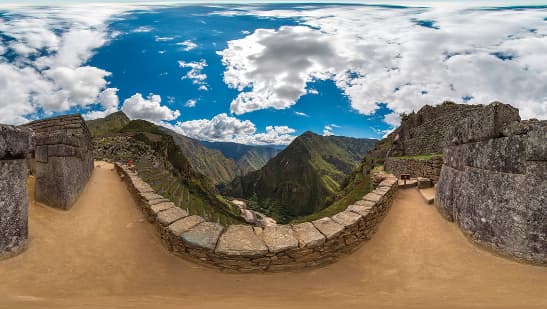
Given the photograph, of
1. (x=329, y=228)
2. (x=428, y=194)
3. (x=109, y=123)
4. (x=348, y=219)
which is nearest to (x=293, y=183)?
(x=109, y=123)

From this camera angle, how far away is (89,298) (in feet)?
10.4

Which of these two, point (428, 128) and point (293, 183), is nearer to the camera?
point (428, 128)

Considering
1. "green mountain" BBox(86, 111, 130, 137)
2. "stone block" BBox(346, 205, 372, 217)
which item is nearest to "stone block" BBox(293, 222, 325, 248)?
"stone block" BBox(346, 205, 372, 217)

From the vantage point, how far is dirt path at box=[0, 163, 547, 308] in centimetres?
304

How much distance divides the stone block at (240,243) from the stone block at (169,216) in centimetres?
149

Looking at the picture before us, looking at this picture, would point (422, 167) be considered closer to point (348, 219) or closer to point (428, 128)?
point (428, 128)

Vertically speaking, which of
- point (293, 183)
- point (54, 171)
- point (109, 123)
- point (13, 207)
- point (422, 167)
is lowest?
point (293, 183)

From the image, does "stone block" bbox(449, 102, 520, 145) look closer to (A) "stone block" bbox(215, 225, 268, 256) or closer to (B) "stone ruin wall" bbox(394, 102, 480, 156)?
(A) "stone block" bbox(215, 225, 268, 256)

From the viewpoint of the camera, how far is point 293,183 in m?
115

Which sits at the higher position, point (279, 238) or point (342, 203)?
point (279, 238)

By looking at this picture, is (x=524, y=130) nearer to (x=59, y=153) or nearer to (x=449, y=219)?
(x=449, y=219)

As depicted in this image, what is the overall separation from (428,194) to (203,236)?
795cm

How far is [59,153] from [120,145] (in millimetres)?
21845

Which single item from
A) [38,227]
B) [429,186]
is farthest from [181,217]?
[429,186]
